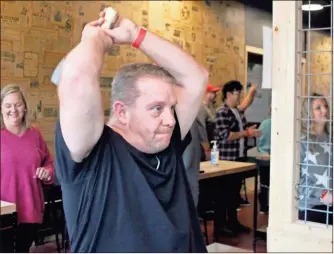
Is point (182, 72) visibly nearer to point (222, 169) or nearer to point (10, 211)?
point (10, 211)

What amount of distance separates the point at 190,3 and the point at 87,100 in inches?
232

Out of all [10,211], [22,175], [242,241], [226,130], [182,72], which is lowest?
[242,241]

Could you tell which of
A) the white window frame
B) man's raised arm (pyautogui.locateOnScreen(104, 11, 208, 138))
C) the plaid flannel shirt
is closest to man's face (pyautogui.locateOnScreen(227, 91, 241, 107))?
the plaid flannel shirt

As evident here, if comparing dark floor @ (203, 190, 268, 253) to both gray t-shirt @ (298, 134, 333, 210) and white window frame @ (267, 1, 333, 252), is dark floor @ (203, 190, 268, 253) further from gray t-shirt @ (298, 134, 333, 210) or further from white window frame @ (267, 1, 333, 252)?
white window frame @ (267, 1, 333, 252)

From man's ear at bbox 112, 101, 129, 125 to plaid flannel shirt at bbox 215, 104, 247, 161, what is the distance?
13.6ft

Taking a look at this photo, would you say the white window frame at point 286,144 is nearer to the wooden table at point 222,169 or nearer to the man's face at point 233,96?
the wooden table at point 222,169

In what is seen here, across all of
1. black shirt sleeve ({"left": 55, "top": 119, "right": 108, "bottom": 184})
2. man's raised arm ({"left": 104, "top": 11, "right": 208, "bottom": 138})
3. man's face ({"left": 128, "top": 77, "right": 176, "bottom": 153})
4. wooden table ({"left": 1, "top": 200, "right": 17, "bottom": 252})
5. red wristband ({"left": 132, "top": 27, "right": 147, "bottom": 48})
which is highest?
red wristband ({"left": 132, "top": 27, "right": 147, "bottom": 48})

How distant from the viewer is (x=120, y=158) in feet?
3.67

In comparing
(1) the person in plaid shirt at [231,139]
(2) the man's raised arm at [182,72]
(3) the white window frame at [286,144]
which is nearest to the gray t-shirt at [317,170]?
(3) the white window frame at [286,144]

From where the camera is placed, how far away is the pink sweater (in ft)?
10.3

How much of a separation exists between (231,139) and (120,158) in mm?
4256

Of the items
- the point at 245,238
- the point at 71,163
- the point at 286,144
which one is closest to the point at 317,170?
the point at 286,144

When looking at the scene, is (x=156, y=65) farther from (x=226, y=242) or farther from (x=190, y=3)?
(x=190, y=3)

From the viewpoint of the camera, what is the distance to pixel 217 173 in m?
4.23
